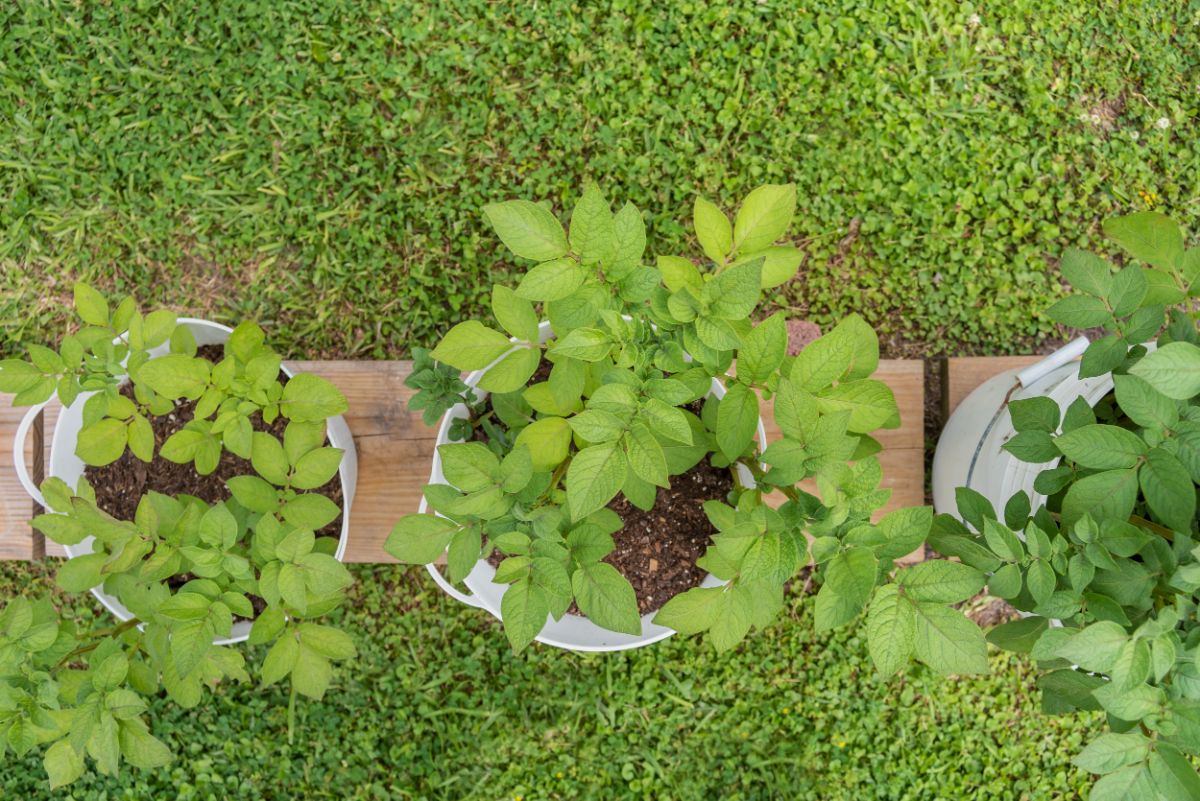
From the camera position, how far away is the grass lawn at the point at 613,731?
2.52 m

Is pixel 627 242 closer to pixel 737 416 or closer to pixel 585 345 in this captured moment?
pixel 585 345

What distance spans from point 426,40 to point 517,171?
1.69ft

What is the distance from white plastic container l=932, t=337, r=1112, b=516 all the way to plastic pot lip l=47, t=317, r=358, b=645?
1.38m

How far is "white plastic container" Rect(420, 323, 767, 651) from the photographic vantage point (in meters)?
1.71

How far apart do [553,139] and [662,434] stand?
1.60 m

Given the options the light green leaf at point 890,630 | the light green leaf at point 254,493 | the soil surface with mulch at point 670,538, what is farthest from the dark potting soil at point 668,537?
the light green leaf at point 890,630

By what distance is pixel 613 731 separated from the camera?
2537 millimetres

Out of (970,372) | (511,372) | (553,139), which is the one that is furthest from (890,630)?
(553,139)

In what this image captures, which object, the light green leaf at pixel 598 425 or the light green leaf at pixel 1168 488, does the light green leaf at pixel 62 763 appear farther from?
the light green leaf at pixel 1168 488

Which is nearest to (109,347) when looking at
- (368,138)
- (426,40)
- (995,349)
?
(368,138)

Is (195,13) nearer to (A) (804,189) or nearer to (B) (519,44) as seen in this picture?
(B) (519,44)

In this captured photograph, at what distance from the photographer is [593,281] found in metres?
1.30

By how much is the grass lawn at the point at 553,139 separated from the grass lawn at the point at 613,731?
101 centimetres

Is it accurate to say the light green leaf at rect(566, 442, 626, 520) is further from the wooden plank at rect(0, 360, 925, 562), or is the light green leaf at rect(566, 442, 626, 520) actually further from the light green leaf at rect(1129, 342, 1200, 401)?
the wooden plank at rect(0, 360, 925, 562)
